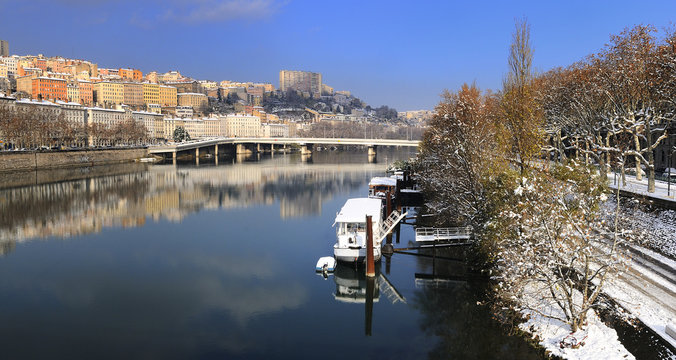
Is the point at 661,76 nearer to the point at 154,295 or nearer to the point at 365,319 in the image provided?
the point at 365,319

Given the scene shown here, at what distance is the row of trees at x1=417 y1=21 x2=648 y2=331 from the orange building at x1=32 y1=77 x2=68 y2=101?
332ft

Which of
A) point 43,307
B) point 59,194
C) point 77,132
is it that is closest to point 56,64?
point 77,132

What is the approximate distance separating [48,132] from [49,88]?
56.4m

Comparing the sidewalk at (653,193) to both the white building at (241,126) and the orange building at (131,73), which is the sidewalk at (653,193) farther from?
the orange building at (131,73)

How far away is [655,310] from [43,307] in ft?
52.7

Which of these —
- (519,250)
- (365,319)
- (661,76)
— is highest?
(661,76)

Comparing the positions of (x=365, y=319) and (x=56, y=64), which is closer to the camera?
(x=365, y=319)

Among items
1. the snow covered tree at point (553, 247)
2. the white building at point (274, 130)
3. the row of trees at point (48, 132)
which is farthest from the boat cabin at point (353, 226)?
the white building at point (274, 130)

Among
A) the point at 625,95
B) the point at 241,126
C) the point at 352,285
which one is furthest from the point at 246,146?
the point at 352,285

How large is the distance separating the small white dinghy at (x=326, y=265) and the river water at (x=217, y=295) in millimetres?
307

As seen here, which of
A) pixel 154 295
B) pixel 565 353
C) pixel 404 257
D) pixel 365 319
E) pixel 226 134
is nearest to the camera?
pixel 565 353

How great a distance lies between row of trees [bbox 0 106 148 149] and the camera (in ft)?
183

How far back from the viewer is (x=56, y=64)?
6348 inches

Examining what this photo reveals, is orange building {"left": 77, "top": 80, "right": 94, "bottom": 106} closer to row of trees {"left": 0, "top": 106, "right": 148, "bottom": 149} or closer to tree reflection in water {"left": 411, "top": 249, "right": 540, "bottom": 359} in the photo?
row of trees {"left": 0, "top": 106, "right": 148, "bottom": 149}
